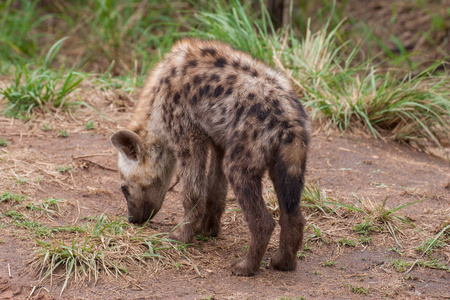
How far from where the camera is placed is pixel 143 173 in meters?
4.43

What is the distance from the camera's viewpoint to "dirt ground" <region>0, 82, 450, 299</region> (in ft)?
12.0

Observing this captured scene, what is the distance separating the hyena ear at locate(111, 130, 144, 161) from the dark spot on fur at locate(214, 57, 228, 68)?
2.56ft

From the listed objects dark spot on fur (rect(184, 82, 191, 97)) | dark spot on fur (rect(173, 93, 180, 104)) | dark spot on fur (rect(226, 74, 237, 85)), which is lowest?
dark spot on fur (rect(173, 93, 180, 104))

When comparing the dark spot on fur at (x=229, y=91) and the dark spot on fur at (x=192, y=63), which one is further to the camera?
the dark spot on fur at (x=192, y=63)

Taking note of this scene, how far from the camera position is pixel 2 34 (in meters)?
8.73

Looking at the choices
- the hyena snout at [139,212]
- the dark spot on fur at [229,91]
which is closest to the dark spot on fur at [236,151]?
the dark spot on fur at [229,91]


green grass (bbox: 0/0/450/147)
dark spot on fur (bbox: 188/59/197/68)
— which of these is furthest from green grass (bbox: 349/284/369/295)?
green grass (bbox: 0/0/450/147)

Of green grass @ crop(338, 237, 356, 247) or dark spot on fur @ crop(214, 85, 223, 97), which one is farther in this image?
green grass @ crop(338, 237, 356, 247)

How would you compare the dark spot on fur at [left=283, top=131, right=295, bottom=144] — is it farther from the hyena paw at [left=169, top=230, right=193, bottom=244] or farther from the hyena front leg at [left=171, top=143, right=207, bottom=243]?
the hyena paw at [left=169, top=230, right=193, bottom=244]

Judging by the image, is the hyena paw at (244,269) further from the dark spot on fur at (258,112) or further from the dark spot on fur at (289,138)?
the dark spot on fur at (258,112)

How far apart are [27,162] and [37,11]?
16.5 feet

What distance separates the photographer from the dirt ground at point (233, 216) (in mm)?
3654

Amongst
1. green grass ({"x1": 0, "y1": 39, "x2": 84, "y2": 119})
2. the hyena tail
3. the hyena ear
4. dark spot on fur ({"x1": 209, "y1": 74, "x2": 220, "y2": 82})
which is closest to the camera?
the hyena tail

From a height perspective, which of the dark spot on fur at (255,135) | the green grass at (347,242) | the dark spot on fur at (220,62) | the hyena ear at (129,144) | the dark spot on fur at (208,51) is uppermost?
the dark spot on fur at (208,51)
